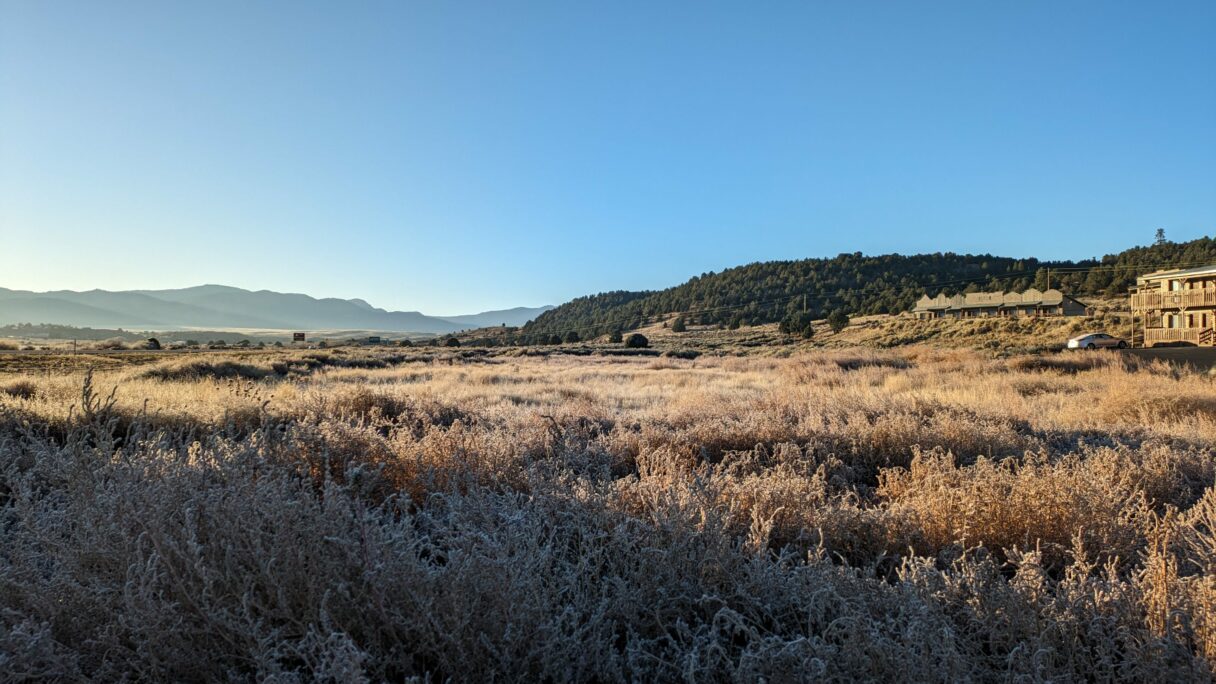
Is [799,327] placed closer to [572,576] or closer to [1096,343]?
[1096,343]

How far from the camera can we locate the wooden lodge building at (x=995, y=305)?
53.2m

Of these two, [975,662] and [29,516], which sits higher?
Result: [29,516]

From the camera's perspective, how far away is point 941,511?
12.0 ft

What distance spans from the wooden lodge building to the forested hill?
6800mm

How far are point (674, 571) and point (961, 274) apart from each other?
106 m

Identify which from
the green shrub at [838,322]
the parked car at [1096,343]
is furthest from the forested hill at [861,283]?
the parked car at [1096,343]

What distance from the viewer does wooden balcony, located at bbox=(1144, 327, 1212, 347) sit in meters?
28.4

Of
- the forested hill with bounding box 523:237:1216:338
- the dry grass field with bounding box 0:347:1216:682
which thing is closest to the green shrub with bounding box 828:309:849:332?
the forested hill with bounding box 523:237:1216:338

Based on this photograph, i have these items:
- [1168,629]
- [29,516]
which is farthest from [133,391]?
[1168,629]

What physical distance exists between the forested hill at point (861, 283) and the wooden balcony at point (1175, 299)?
28568mm

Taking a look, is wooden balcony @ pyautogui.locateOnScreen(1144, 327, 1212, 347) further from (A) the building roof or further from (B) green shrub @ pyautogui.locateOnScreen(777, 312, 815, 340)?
(B) green shrub @ pyautogui.locateOnScreen(777, 312, 815, 340)

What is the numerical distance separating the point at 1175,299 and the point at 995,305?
28813 mm

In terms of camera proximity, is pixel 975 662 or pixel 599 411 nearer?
pixel 975 662

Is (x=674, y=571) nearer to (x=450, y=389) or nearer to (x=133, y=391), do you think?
(x=133, y=391)
